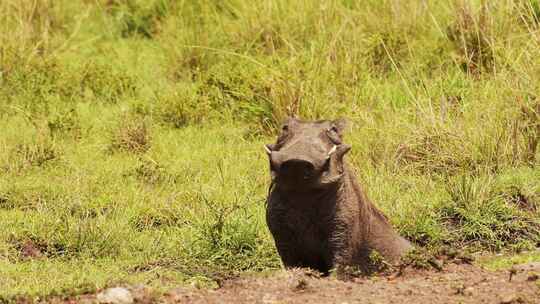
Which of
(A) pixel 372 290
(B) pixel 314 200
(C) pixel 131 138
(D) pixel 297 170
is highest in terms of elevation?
(D) pixel 297 170

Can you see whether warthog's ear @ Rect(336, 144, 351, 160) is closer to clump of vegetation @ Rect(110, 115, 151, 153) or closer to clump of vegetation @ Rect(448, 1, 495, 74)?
clump of vegetation @ Rect(110, 115, 151, 153)

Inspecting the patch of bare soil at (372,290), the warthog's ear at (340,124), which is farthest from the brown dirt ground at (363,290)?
the warthog's ear at (340,124)

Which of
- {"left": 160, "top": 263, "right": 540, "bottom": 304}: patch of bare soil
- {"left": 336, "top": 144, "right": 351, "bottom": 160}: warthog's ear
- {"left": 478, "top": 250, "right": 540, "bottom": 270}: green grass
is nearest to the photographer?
{"left": 160, "top": 263, "right": 540, "bottom": 304}: patch of bare soil

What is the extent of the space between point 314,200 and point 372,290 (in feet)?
1.66

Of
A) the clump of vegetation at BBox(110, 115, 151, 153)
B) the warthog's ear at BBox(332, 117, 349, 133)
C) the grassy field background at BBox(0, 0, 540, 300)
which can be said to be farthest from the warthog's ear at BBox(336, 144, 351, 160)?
the clump of vegetation at BBox(110, 115, 151, 153)

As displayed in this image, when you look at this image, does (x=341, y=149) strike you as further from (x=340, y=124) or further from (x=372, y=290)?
(x=372, y=290)

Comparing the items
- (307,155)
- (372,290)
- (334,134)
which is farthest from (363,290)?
(334,134)

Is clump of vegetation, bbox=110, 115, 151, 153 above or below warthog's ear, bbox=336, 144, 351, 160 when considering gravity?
below

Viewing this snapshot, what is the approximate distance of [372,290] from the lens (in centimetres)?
521

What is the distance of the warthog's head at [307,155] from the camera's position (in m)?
5.18

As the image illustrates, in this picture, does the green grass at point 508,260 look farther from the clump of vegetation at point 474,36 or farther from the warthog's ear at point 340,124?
the clump of vegetation at point 474,36

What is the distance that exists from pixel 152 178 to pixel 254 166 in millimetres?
680

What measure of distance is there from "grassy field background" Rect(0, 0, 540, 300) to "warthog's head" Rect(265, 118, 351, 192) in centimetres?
96

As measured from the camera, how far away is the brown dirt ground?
5094mm
